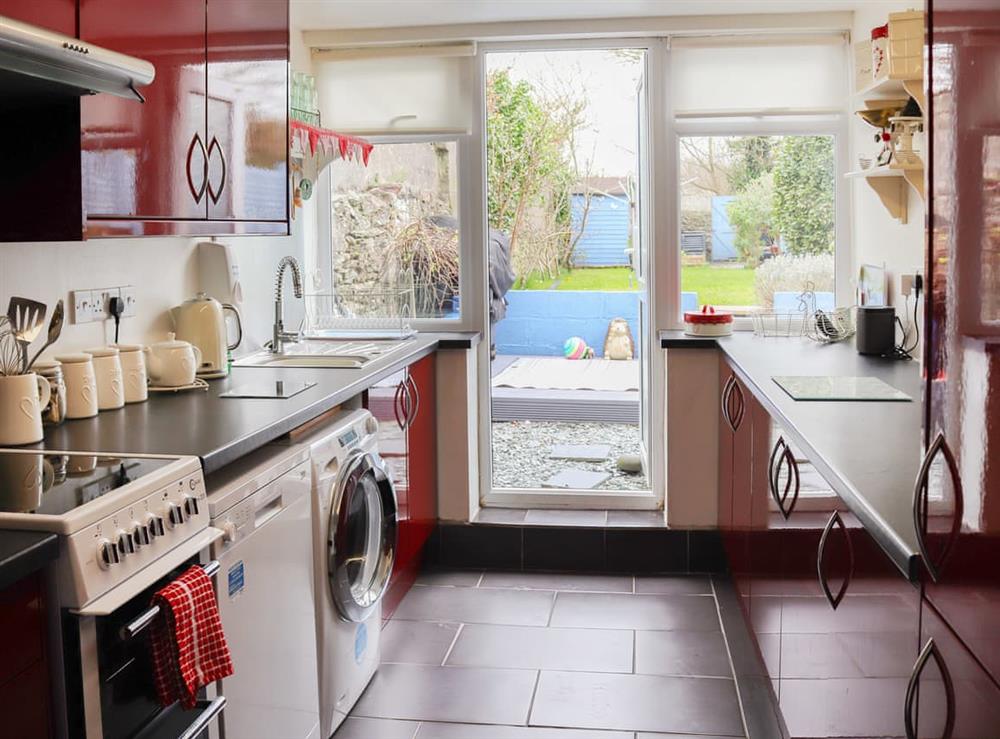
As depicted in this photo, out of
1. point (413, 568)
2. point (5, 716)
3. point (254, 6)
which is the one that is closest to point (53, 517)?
point (5, 716)

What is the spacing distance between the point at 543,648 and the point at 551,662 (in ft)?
0.37

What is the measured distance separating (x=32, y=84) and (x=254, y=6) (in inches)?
51.8

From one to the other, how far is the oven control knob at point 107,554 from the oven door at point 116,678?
0.24 ft

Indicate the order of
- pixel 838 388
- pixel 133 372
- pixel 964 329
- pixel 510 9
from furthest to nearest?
pixel 510 9 → pixel 838 388 → pixel 133 372 → pixel 964 329

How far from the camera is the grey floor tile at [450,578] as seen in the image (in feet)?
13.3

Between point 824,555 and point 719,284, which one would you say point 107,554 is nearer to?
point 824,555

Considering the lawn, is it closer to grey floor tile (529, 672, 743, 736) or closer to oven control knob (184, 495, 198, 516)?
grey floor tile (529, 672, 743, 736)

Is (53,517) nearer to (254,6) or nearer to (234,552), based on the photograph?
(234,552)

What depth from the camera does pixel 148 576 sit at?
163 centimetres

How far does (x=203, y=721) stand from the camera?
5.96 ft

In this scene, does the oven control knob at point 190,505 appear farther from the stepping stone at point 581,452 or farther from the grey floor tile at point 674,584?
the stepping stone at point 581,452

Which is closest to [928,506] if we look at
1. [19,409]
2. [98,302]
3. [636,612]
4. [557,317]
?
[19,409]

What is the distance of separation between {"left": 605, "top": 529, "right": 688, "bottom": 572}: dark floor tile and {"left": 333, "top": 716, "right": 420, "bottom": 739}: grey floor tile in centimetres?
150

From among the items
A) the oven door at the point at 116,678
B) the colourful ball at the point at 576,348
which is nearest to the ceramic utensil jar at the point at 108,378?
the oven door at the point at 116,678
